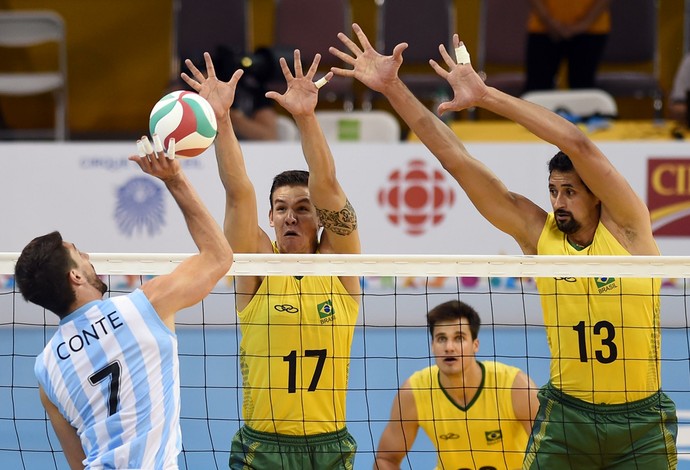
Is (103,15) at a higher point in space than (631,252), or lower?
higher

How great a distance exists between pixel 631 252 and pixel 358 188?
5262mm

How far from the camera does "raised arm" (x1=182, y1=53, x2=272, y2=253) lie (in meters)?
5.52

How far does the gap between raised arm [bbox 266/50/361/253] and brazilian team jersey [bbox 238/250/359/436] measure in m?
0.34

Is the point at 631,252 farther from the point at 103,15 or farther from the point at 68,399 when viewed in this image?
the point at 103,15

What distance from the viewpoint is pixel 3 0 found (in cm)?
1544

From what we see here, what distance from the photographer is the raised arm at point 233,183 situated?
5516mm

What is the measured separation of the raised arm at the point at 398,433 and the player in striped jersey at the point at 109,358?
6.49 feet

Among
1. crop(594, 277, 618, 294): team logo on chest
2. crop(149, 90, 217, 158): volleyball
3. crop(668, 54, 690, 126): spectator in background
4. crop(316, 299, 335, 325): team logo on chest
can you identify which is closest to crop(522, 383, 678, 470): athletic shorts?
crop(594, 277, 618, 294): team logo on chest

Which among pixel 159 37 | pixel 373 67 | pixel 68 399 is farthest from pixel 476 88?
pixel 159 37

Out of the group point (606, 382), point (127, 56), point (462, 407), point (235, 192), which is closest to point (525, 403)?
point (462, 407)

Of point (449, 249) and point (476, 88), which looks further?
point (449, 249)

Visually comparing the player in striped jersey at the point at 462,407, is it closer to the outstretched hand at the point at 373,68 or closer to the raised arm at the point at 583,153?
the raised arm at the point at 583,153

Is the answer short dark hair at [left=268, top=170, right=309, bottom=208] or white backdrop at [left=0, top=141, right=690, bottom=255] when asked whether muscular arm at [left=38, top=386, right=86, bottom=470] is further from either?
white backdrop at [left=0, top=141, right=690, bottom=255]

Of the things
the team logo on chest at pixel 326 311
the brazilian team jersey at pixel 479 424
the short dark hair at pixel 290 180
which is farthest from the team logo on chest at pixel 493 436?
the short dark hair at pixel 290 180
